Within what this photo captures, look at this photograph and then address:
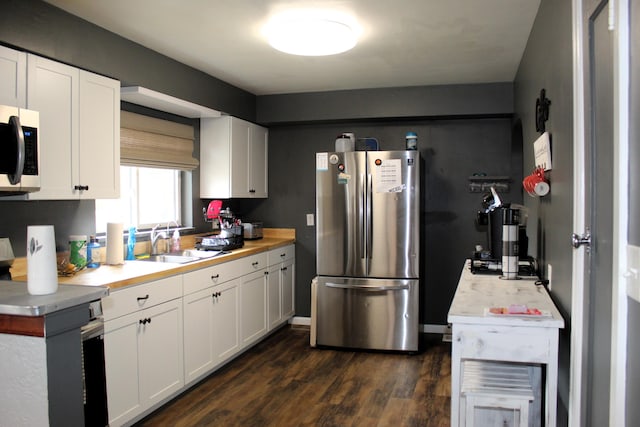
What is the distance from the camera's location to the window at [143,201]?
367 cm

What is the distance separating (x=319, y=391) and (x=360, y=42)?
2.34 metres

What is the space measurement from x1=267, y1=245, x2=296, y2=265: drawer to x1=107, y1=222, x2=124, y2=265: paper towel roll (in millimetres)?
1539

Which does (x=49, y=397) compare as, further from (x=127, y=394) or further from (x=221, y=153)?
(x=221, y=153)

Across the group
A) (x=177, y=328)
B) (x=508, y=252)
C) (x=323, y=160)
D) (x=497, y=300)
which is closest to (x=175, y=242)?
(x=177, y=328)

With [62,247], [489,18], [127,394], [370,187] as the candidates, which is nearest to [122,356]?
[127,394]

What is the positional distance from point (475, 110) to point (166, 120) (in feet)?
8.61

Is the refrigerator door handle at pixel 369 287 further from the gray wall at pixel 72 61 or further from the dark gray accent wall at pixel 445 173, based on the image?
the gray wall at pixel 72 61

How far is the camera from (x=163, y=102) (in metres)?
3.71

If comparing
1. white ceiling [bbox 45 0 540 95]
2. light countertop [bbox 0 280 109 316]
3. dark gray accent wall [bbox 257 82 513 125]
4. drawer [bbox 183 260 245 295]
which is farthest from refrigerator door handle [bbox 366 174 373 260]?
light countertop [bbox 0 280 109 316]

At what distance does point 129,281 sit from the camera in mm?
2777

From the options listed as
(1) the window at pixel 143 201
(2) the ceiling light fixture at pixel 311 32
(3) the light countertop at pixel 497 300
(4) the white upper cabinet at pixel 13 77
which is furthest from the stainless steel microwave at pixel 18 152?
(3) the light countertop at pixel 497 300

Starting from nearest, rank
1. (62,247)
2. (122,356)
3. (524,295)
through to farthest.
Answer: (524,295) → (122,356) → (62,247)

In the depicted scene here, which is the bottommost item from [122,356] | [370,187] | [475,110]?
[122,356]

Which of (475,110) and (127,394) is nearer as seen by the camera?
(127,394)
